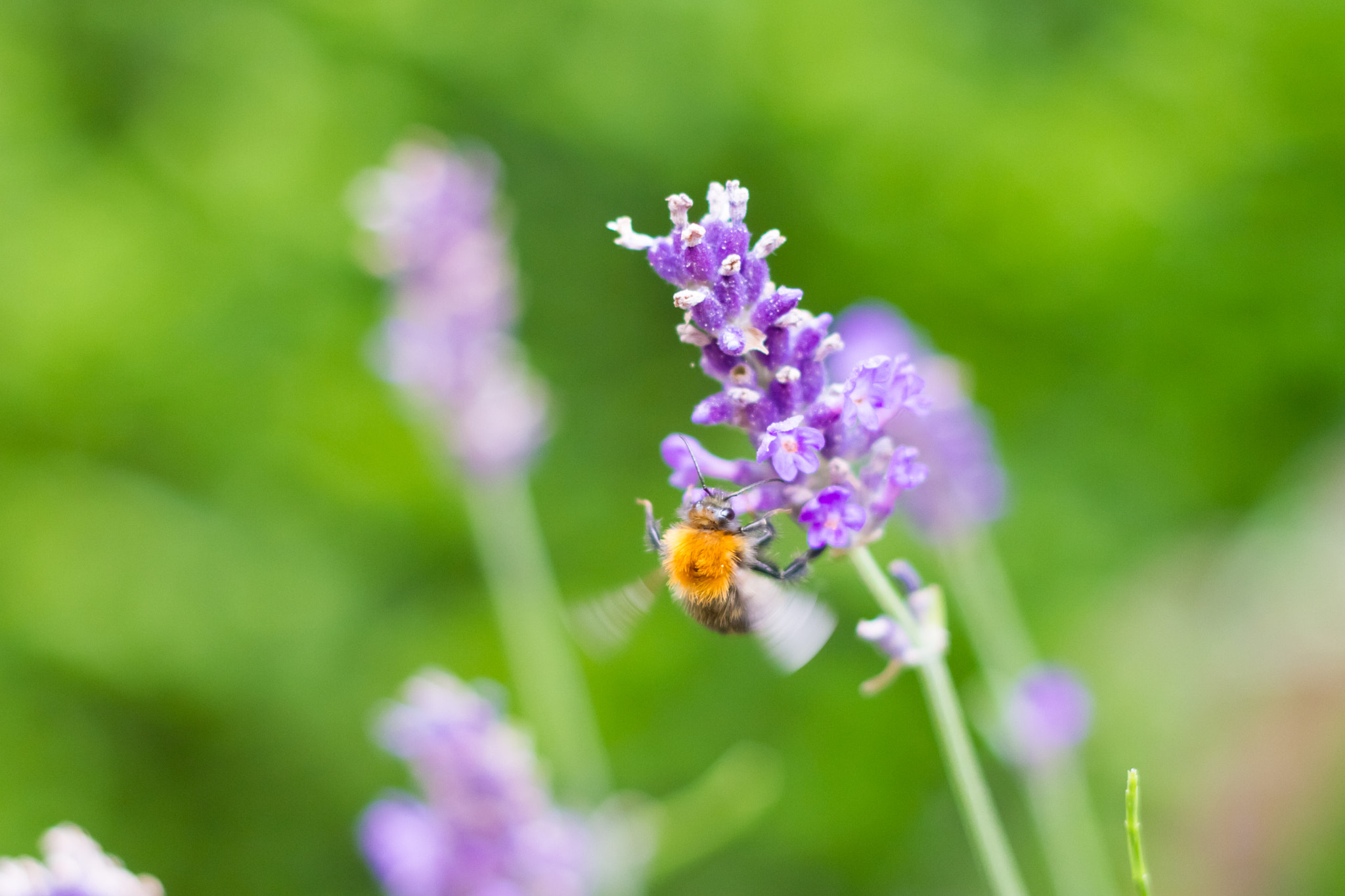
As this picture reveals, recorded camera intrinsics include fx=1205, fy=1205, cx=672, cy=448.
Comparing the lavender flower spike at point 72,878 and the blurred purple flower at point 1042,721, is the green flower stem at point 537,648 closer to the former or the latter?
the blurred purple flower at point 1042,721

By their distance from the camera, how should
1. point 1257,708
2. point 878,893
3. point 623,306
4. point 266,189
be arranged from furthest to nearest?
point 623,306
point 266,189
point 878,893
point 1257,708

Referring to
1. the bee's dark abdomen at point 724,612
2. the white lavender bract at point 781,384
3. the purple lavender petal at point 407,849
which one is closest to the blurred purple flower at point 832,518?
the white lavender bract at point 781,384

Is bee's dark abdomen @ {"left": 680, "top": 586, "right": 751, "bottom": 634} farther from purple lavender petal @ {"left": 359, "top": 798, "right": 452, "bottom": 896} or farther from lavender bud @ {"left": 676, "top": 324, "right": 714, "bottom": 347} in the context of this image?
purple lavender petal @ {"left": 359, "top": 798, "right": 452, "bottom": 896}

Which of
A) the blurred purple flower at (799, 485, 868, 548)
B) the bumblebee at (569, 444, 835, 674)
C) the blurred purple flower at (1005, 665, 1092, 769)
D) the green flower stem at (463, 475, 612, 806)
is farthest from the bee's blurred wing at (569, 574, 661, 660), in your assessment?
the green flower stem at (463, 475, 612, 806)

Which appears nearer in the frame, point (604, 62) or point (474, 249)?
point (474, 249)

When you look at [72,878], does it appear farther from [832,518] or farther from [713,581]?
[832,518]

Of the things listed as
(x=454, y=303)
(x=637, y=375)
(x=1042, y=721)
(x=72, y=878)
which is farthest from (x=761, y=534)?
(x=637, y=375)

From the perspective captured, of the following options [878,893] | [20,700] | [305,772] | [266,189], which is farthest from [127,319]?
[878,893]

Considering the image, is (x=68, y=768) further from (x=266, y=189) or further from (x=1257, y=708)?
(x=1257, y=708)
